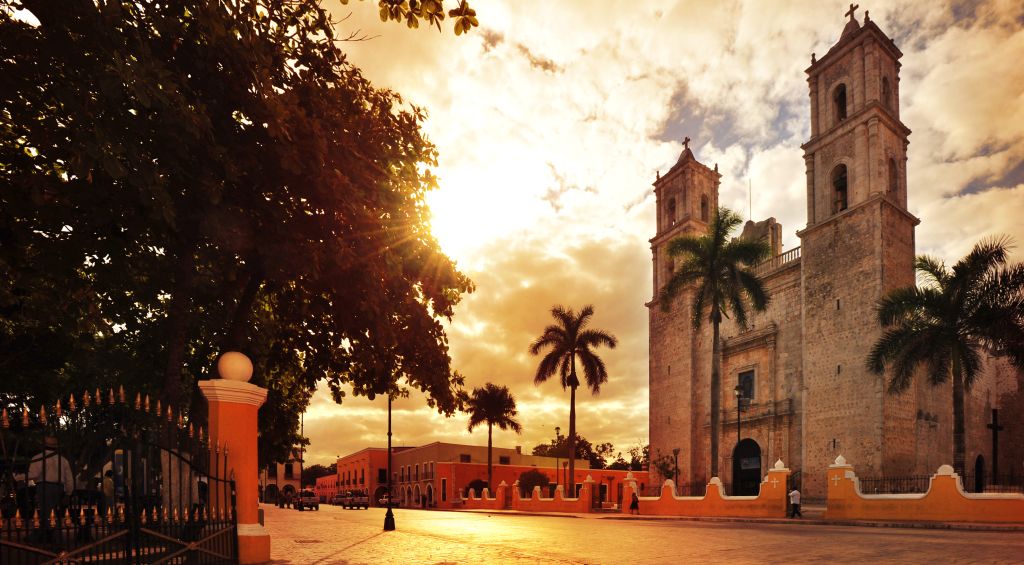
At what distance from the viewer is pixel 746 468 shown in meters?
34.9

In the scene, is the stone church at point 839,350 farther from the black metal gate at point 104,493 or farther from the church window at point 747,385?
the black metal gate at point 104,493

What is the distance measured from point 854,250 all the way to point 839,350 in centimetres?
434

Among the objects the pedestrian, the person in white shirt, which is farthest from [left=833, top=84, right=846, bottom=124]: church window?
the person in white shirt

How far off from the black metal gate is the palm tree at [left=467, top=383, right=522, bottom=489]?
139 feet

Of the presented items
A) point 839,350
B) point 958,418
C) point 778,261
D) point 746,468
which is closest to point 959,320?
point 958,418

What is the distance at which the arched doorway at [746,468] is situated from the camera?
34344mm

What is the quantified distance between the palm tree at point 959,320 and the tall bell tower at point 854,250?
456 centimetres

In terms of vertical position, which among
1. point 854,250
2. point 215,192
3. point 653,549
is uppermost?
point 854,250

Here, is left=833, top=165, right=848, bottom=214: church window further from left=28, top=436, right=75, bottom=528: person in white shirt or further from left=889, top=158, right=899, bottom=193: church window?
left=28, top=436, right=75, bottom=528: person in white shirt

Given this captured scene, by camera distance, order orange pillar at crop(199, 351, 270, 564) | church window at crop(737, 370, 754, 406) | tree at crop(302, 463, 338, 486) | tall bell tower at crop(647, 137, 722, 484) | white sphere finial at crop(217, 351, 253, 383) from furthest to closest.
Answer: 1. tree at crop(302, 463, 338, 486)
2. tall bell tower at crop(647, 137, 722, 484)
3. church window at crop(737, 370, 754, 406)
4. white sphere finial at crop(217, 351, 253, 383)
5. orange pillar at crop(199, 351, 270, 564)

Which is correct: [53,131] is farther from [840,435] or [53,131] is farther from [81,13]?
[840,435]

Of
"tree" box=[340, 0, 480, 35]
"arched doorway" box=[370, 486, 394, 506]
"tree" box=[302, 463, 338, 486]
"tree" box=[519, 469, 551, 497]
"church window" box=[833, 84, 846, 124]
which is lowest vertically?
"tree" box=[302, 463, 338, 486]

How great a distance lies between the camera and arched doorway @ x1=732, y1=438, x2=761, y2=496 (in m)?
34.3

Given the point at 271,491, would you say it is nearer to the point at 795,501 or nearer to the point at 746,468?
the point at 746,468
